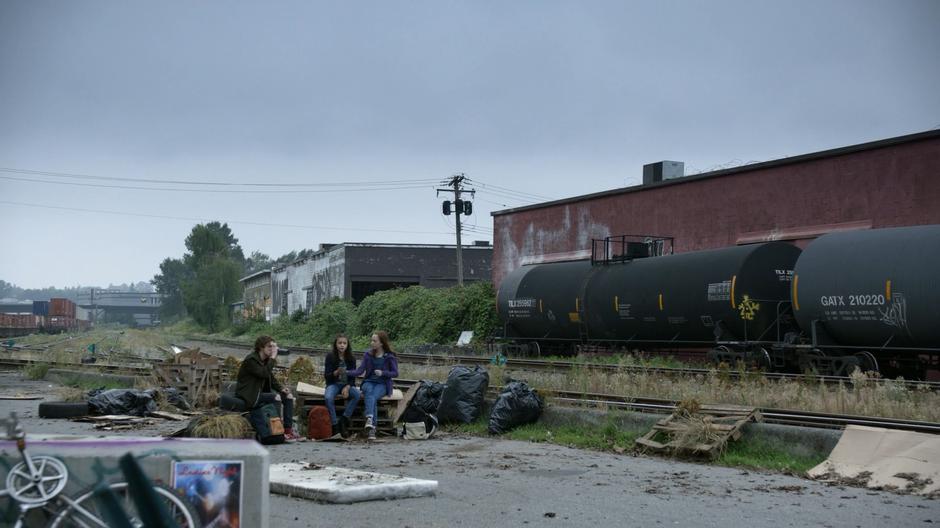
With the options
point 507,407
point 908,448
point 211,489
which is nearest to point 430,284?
point 507,407

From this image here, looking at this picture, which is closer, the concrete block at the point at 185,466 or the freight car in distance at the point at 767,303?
the concrete block at the point at 185,466

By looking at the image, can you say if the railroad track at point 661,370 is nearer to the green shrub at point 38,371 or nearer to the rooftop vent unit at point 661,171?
the green shrub at point 38,371

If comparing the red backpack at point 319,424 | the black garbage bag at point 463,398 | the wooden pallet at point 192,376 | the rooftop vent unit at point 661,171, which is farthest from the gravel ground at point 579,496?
the rooftop vent unit at point 661,171

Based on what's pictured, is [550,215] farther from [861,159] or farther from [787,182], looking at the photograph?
[861,159]

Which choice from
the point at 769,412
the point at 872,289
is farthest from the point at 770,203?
the point at 769,412

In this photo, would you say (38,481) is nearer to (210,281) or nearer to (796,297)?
(796,297)

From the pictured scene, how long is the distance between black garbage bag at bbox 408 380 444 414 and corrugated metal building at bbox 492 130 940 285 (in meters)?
15.1

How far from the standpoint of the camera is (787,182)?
87.3 feet

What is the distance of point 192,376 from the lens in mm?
15594

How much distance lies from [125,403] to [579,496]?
30.6 feet

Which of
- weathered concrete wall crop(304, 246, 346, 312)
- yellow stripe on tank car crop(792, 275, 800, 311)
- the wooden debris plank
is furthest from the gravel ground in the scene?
weathered concrete wall crop(304, 246, 346, 312)

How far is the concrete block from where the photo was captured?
15.2 feet

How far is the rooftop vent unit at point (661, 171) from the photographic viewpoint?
3466 cm

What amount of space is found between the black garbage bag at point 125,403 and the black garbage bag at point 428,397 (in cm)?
449
